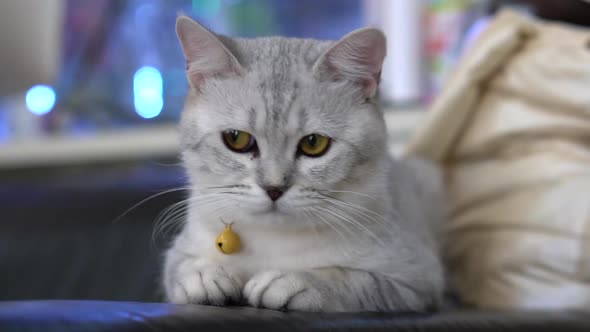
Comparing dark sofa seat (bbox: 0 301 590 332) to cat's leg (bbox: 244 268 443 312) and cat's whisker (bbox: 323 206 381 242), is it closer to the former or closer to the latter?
cat's leg (bbox: 244 268 443 312)

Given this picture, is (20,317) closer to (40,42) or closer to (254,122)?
(254,122)

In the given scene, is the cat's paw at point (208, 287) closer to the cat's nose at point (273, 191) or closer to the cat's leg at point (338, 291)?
the cat's leg at point (338, 291)

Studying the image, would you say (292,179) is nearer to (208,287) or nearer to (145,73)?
(208,287)

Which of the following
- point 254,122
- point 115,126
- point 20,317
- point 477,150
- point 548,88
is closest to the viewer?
point 20,317

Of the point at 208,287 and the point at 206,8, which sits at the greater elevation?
the point at 206,8

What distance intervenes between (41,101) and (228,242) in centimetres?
205

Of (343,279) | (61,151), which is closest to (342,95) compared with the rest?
(343,279)

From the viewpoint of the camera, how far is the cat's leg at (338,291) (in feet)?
3.17

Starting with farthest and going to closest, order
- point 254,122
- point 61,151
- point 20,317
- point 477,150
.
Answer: point 61,151
point 477,150
point 254,122
point 20,317

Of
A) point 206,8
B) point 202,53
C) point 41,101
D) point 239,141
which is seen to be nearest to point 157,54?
point 206,8

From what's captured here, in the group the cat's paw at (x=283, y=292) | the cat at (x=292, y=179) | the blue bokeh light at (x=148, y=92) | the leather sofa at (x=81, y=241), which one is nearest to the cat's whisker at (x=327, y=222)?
the cat at (x=292, y=179)

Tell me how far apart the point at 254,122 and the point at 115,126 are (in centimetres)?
196

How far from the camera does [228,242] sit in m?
1.13

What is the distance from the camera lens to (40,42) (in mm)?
1729
